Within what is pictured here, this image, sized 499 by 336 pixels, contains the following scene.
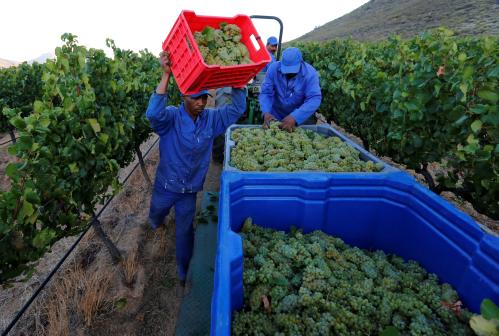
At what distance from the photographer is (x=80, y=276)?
299cm

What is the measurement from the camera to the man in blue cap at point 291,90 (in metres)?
3.77

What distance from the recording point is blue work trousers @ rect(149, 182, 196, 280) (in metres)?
2.95

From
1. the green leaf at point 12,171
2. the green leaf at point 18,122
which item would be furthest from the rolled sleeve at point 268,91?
the green leaf at point 12,171

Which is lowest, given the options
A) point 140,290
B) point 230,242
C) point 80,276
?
point 140,290

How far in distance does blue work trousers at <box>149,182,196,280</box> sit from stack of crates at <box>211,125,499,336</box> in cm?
110

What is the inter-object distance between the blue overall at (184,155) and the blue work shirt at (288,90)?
1323 millimetres

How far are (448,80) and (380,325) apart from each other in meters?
2.57

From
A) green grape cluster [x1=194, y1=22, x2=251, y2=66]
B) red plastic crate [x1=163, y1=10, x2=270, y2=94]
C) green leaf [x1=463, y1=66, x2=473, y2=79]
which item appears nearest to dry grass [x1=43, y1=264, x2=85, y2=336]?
red plastic crate [x1=163, y1=10, x2=270, y2=94]

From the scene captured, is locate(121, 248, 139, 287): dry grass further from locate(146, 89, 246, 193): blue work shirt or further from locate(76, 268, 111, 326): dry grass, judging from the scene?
locate(146, 89, 246, 193): blue work shirt

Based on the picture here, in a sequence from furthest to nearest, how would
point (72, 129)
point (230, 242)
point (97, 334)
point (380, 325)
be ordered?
point (97, 334)
point (72, 129)
point (380, 325)
point (230, 242)

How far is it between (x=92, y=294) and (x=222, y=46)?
2450 millimetres

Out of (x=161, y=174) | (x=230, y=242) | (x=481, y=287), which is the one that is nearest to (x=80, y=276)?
(x=161, y=174)

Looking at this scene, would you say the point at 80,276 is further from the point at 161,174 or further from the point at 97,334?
the point at 161,174

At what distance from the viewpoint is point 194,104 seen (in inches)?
103
